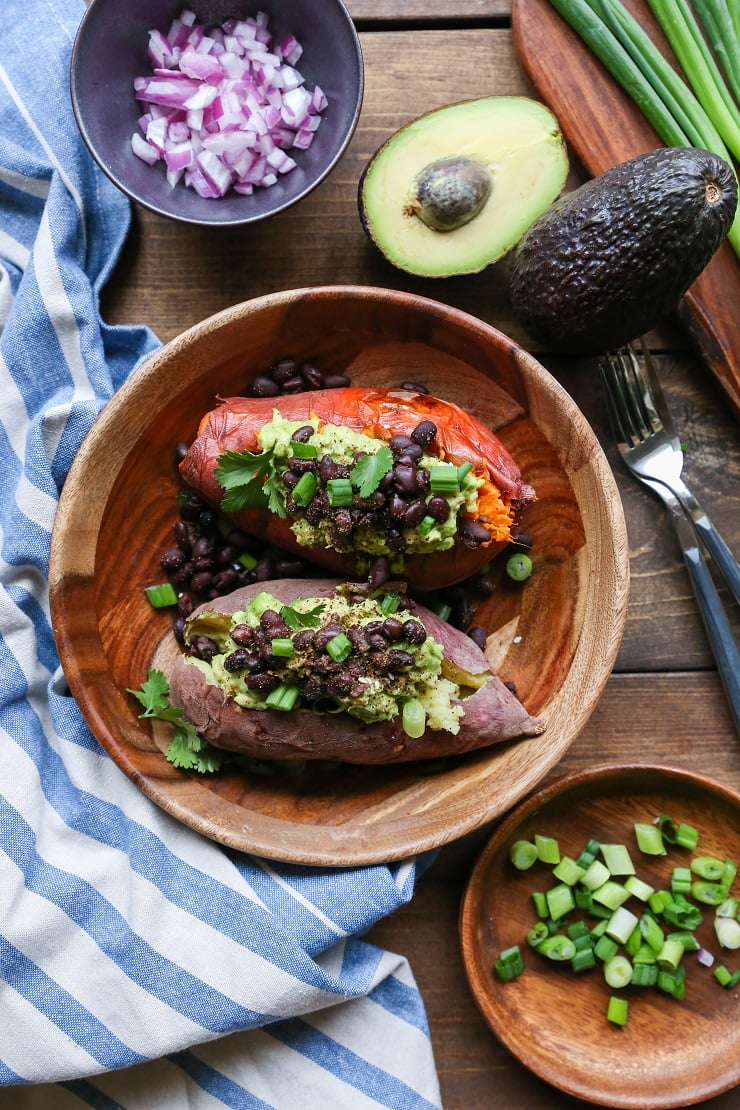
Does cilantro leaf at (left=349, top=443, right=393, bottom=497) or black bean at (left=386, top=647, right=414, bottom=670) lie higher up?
cilantro leaf at (left=349, top=443, right=393, bottom=497)

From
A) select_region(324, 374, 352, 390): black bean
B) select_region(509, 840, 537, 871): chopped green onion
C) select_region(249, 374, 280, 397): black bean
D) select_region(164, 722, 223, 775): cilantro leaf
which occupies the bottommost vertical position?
select_region(509, 840, 537, 871): chopped green onion

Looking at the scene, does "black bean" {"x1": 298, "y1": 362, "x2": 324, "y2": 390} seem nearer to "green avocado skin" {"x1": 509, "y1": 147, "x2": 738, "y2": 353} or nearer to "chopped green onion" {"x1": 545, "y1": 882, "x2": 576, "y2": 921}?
"green avocado skin" {"x1": 509, "y1": 147, "x2": 738, "y2": 353}

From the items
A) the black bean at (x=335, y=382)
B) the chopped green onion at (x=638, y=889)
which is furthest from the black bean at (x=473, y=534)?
the chopped green onion at (x=638, y=889)

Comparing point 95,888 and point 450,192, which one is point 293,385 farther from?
point 95,888

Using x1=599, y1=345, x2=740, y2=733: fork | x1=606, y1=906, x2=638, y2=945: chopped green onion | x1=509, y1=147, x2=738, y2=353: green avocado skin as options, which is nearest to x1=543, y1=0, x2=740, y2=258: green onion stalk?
x1=509, y1=147, x2=738, y2=353: green avocado skin

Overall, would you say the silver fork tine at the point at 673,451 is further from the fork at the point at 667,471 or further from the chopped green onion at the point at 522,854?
the chopped green onion at the point at 522,854

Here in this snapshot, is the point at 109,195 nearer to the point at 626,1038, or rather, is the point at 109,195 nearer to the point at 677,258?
the point at 677,258

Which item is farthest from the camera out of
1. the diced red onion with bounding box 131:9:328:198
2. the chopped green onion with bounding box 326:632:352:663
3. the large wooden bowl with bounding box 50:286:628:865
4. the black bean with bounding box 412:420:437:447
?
the diced red onion with bounding box 131:9:328:198
